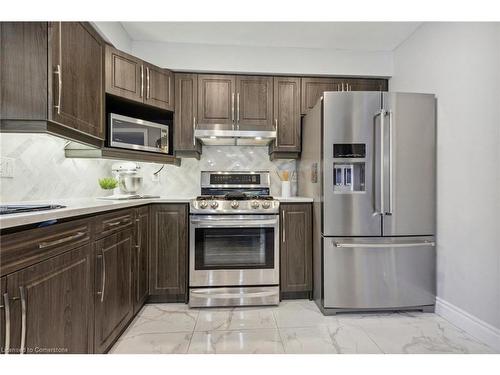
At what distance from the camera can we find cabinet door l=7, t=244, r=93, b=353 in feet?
2.97

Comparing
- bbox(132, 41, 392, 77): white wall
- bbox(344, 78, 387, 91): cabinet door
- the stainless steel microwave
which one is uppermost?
bbox(132, 41, 392, 77): white wall

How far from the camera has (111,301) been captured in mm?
1600

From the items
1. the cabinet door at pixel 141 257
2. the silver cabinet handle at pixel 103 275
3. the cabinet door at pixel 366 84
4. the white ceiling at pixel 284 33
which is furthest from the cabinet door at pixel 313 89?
the silver cabinet handle at pixel 103 275

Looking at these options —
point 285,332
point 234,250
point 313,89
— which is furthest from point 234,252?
point 313,89

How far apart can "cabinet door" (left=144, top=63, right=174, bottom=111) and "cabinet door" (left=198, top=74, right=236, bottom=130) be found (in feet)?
1.02

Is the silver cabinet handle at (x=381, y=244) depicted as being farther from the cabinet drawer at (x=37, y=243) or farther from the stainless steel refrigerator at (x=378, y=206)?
the cabinet drawer at (x=37, y=243)

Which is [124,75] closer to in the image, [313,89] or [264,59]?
[264,59]

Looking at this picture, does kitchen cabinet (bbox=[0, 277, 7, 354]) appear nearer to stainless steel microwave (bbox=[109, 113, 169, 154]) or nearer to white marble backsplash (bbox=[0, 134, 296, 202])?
white marble backsplash (bbox=[0, 134, 296, 202])

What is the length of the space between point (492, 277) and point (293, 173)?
1.92 metres

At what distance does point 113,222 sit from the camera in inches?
63.5

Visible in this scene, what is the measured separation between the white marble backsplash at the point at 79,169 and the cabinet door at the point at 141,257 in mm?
608

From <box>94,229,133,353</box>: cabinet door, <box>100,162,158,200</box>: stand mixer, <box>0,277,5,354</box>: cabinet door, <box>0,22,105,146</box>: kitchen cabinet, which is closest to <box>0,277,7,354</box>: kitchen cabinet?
<box>0,277,5,354</box>: cabinet door

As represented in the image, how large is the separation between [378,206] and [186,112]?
2.10m
